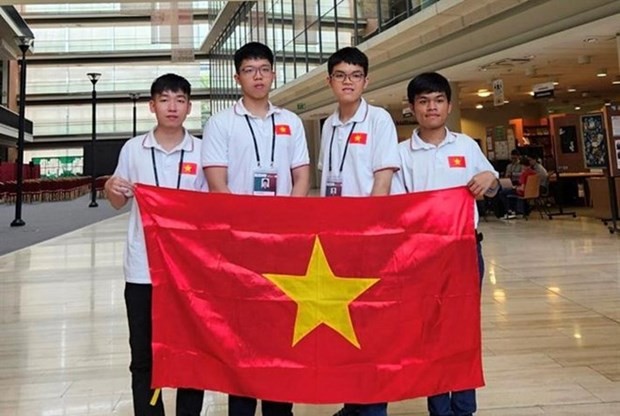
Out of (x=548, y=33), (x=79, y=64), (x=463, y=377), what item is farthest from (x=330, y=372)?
(x=79, y=64)

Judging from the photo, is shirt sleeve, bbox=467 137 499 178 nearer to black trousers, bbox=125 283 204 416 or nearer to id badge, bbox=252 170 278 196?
id badge, bbox=252 170 278 196

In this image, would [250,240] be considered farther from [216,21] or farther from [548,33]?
[216,21]

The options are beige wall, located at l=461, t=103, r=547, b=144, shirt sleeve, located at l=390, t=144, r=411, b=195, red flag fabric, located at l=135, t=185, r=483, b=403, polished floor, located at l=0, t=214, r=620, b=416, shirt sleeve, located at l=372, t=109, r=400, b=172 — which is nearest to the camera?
red flag fabric, located at l=135, t=185, r=483, b=403

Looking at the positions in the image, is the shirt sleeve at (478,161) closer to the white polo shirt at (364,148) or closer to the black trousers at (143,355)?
the white polo shirt at (364,148)

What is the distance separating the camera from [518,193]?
10680 mm

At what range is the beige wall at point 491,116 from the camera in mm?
19109

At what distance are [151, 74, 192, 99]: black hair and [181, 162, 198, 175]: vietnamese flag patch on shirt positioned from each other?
30cm

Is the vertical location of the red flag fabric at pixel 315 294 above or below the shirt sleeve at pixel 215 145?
below

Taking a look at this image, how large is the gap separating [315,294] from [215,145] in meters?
0.73

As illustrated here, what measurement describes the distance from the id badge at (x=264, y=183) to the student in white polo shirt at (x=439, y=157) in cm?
58

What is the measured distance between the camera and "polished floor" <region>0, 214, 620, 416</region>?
8.42 ft

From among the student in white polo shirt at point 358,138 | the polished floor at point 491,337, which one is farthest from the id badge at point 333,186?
the polished floor at point 491,337

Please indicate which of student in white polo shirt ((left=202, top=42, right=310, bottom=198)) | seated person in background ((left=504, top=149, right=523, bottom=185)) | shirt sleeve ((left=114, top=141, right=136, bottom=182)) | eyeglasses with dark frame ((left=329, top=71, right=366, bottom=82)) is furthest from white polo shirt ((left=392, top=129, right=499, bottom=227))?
seated person in background ((left=504, top=149, right=523, bottom=185))

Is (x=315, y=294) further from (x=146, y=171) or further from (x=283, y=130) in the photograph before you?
(x=146, y=171)
